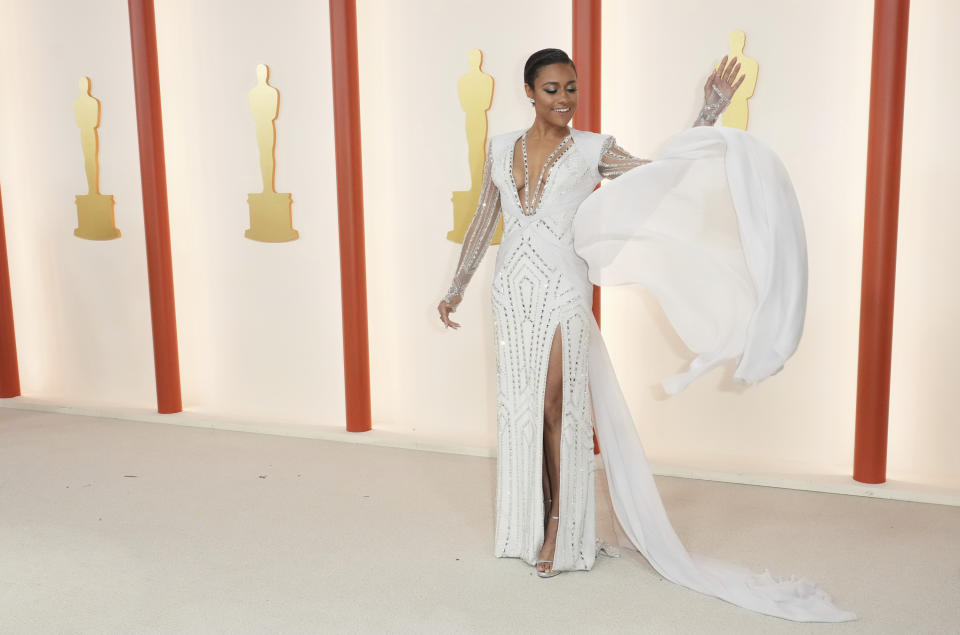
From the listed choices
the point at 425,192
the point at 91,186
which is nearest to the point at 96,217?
the point at 91,186

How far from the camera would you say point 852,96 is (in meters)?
3.44

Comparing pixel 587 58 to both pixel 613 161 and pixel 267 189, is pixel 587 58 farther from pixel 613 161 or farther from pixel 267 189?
pixel 267 189

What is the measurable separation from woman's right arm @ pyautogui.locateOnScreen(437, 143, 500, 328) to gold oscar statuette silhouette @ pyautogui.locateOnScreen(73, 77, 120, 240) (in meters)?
2.88

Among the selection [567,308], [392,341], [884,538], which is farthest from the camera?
[392,341]

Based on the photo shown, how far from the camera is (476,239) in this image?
2871 millimetres

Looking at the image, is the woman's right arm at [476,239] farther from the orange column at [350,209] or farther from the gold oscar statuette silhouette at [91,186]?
the gold oscar statuette silhouette at [91,186]

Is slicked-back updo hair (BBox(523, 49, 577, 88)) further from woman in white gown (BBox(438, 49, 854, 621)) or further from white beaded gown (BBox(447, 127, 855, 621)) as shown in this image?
white beaded gown (BBox(447, 127, 855, 621))

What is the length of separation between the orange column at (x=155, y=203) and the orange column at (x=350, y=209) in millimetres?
1078

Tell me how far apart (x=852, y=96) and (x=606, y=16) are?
3.64 ft

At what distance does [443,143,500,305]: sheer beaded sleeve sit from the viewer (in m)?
2.82

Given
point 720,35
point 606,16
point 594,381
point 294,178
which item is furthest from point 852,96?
point 294,178

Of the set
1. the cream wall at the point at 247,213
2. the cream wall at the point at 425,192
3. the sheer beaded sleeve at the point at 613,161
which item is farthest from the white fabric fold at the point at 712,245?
the cream wall at the point at 247,213

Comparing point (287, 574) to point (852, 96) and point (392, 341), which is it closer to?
point (392, 341)

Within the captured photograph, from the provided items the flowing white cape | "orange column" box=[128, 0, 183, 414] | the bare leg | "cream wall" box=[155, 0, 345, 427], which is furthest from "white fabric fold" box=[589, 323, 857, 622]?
"orange column" box=[128, 0, 183, 414]
